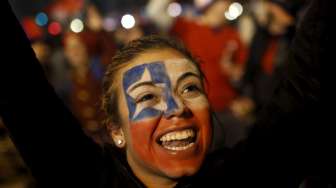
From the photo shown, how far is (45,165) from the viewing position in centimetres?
166

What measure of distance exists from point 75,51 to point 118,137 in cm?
282

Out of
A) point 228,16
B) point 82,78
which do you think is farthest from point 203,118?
point 228,16

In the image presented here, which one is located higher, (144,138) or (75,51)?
(144,138)

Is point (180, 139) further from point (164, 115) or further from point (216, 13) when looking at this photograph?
point (216, 13)

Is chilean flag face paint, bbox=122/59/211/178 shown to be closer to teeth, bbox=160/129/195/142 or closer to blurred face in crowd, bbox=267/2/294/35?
teeth, bbox=160/129/195/142

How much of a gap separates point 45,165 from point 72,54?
2987mm

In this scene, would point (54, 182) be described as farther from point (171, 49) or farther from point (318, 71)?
point (318, 71)

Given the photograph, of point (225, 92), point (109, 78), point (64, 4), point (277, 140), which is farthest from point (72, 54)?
point (277, 140)

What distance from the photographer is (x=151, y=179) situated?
69.7 inches

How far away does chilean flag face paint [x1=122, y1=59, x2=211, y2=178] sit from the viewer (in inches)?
68.4

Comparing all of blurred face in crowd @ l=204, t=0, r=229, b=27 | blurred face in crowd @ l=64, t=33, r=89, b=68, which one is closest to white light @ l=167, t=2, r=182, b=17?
blurred face in crowd @ l=204, t=0, r=229, b=27

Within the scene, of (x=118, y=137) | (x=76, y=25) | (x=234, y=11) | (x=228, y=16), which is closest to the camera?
(x=118, y=137)

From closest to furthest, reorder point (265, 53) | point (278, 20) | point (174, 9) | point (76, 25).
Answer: point (278, 20), point (265, 53), point (76, 25), point (174, 9)

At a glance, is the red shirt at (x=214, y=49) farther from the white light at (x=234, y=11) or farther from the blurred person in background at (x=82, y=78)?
the blurred person in background at (x=82, y=78)
